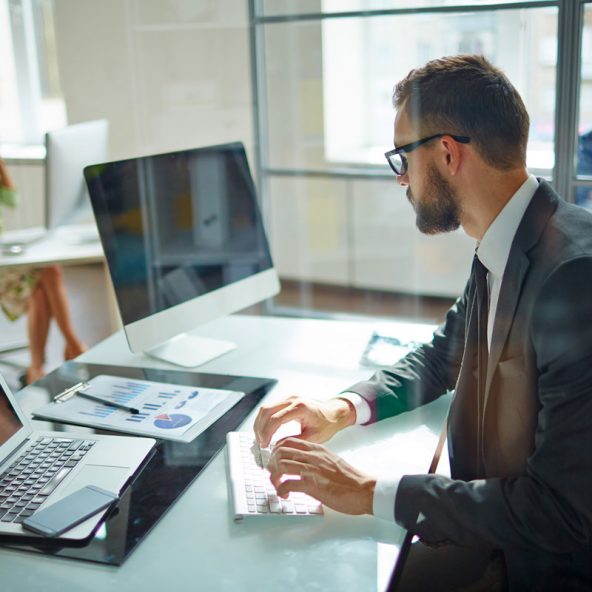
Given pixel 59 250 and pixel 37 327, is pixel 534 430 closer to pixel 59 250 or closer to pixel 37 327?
pixel 59 250

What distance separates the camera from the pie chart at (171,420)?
4.73 feet

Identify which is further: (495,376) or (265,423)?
(265,423)

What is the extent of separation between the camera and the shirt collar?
1262 millimetres

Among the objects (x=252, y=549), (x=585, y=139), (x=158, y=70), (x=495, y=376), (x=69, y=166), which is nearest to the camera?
(x=252, y=549)

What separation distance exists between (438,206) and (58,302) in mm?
2398

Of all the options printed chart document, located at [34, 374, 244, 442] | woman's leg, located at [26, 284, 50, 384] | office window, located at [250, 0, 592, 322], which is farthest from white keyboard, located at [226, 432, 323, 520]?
woman's leg, located at [26, 284, 50, 384]

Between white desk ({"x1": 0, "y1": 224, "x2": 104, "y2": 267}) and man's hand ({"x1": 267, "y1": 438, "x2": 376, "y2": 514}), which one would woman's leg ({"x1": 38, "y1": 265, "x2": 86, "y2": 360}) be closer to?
white desk ({"x1": 0, "y1": 224, "x2": 104, "y2": 267})

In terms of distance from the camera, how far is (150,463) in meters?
1.32

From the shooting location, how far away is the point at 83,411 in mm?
1522

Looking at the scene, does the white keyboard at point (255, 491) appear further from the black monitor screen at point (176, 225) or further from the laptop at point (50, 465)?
the black monitor screen at point (176, 225)

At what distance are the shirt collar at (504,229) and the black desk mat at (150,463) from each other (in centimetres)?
54

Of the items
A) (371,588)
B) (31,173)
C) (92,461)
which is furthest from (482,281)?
(31,173)

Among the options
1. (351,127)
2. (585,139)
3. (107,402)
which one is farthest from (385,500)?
(351,127)

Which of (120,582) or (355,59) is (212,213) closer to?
(120,582)
